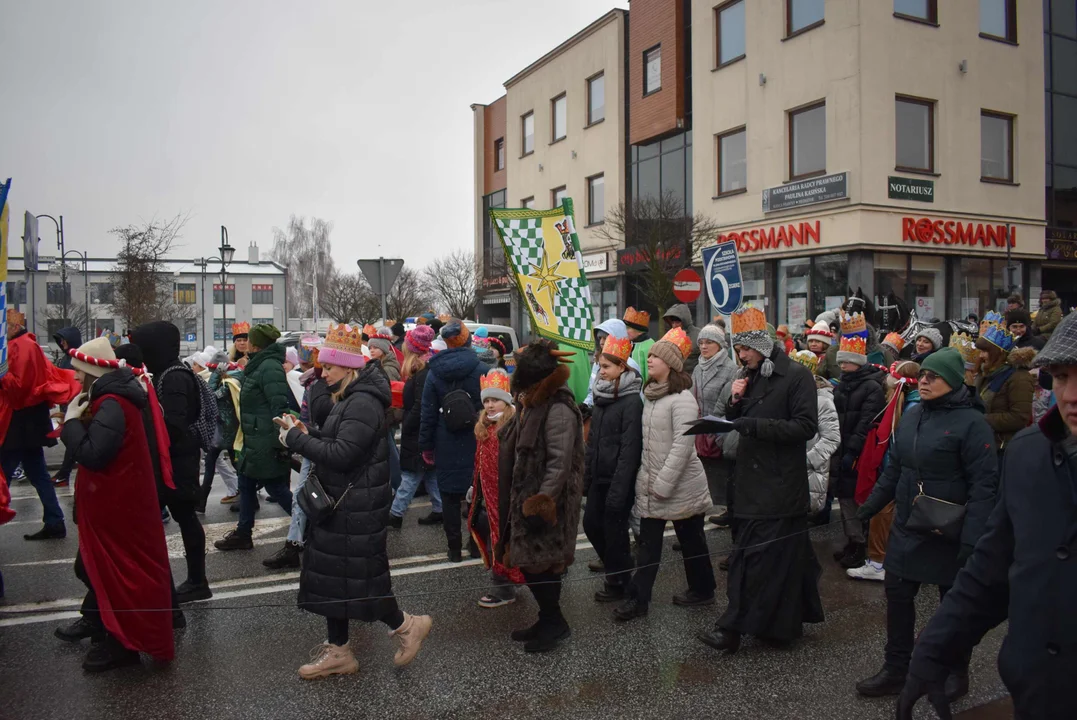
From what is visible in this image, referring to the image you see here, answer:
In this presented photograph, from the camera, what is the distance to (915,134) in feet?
65.9

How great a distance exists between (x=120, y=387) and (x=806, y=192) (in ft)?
60.9

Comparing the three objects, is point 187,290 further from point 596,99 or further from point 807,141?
point 807,141

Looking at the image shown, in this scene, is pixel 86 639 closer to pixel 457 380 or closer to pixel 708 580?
pixel 457 380

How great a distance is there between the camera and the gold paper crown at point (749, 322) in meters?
4.95

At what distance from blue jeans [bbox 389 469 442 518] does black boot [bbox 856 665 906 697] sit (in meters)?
4.49

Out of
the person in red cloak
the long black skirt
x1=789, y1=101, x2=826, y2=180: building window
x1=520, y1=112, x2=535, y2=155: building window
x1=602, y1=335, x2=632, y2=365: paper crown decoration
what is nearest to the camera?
the person in red cloak

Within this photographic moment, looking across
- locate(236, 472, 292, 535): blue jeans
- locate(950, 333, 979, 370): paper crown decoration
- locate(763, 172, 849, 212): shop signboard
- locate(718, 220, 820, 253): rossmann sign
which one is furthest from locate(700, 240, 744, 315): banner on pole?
locate(763, 172, 849, 212): shop signboard

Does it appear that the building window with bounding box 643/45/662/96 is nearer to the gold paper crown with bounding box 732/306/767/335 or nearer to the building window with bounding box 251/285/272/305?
the gold paper crown with bounding box 732/306/767/335

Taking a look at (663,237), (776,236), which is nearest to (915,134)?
(776,236)

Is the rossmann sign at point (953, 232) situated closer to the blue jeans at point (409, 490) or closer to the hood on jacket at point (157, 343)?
the blue jeans at point (409, 490)

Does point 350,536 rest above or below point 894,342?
below

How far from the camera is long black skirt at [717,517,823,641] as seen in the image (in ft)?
15.3

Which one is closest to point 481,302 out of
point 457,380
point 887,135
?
point 887,135

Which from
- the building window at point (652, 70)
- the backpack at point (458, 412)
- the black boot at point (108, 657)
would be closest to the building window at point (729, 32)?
the building window at point (652, 70)
